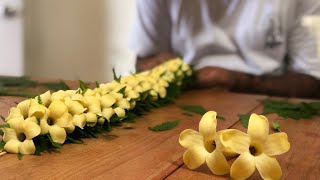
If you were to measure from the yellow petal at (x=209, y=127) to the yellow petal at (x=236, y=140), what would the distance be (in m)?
A: 0.02

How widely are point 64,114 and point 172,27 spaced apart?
1.13 metres

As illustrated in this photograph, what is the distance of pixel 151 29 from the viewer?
1.58m

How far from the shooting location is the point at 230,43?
4.77 ft

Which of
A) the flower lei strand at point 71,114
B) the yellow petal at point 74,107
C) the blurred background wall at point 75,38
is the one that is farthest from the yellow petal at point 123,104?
the blurred background wall at point 75,38

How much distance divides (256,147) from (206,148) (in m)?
0.06

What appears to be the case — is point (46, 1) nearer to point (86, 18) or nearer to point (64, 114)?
point (86, 18)

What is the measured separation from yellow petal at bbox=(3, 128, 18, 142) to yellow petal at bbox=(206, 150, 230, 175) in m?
0.23

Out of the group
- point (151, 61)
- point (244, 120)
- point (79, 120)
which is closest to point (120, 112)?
point (79, 120)

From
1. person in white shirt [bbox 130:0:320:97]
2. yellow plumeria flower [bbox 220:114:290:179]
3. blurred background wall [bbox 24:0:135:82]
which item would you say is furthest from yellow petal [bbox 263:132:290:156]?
blurred background wall [bbox 24:0:135:82]

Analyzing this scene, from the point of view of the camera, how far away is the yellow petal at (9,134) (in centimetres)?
47

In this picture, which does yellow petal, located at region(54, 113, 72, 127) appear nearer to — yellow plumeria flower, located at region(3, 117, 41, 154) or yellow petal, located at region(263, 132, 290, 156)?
yellow plumeria flower, located at region(3, 117, 41, 154)

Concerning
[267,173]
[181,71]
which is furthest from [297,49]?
[267,173]

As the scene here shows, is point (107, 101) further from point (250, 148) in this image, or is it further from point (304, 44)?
point (304, 44)

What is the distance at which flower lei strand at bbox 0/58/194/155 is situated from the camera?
0.47 metres
